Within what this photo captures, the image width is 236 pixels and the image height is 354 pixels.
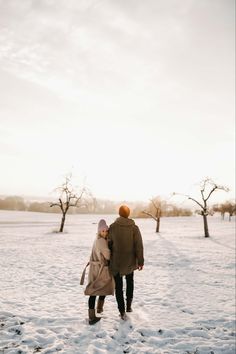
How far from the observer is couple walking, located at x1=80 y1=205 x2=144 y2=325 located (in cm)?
646

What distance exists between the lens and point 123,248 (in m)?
6.56

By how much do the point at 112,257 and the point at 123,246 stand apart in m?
0.35

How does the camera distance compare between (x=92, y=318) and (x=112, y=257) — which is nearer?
(x=92, y=318)

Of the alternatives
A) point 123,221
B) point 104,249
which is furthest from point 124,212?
point 104,249

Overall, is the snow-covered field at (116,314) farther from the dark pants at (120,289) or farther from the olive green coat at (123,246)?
the olive green coat at (123,246)

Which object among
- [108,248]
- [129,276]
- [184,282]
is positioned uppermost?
[108,248]

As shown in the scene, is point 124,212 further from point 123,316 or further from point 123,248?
point 123,316

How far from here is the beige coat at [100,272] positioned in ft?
21.1

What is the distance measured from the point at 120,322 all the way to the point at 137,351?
47.8 inches

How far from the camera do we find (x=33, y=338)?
561 centimetres

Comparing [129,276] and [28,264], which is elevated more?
[129,276]

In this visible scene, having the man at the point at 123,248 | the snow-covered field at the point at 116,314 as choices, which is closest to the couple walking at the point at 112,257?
the man at the point at 123,248

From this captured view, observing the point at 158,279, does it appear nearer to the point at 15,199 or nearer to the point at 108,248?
the point at 108,248

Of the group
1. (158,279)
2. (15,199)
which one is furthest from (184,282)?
(15,199)
